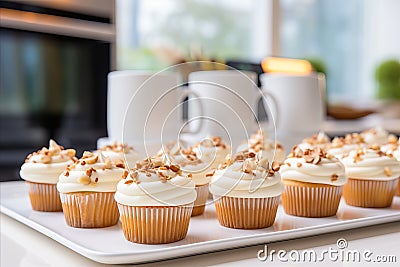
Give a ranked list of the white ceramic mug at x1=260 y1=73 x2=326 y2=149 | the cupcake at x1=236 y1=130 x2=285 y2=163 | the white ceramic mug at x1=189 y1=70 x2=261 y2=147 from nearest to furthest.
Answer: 1. the cupcake at x1=236 y1=130 x2=285 y2=163
2. the white ceramic mug at x1=189 y1=70 x2=261 y2=147
3. the white ceramic mug at x1=260 y1=73 x2=326 y2=149

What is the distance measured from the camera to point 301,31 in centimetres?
477

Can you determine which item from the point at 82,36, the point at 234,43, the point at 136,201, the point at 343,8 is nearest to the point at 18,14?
the point at 82,36

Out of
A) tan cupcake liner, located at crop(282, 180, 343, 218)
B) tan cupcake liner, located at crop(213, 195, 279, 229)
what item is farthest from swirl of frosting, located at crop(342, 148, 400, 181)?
tan cupcake liner, located at crop(213, 195, 279, 229)

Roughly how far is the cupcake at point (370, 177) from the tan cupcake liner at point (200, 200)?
33 centimetres

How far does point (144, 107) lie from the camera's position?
1499 millimetres

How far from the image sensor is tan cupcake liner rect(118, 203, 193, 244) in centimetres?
94

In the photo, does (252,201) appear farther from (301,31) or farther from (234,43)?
(301,31)

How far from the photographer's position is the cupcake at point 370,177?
48.8 inches

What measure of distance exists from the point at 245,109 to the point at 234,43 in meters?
2.68

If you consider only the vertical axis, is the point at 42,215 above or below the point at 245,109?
below

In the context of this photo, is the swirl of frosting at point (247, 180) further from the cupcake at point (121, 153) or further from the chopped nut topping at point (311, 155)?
the cupcake at point (121, 153)

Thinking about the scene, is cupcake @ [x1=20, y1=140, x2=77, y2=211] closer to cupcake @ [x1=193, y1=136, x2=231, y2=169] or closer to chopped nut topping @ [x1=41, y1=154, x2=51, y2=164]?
chopped nut topping @ [x1=41, y1=154, x2=51, y2=164]

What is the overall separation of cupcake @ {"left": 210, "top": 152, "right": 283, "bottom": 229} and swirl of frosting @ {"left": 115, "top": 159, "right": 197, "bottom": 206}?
0.10m

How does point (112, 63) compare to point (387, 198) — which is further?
point (112, 63)
